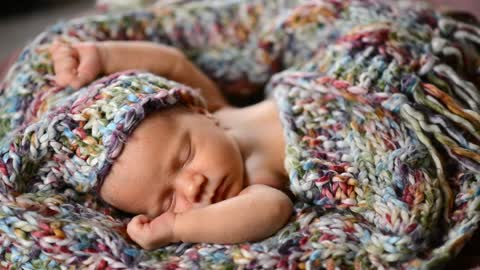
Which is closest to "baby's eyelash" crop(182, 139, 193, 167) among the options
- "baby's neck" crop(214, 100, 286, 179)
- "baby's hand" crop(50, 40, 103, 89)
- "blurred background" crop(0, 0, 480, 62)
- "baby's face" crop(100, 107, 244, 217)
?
"baby's face" crop(100, 107, 244, 217)

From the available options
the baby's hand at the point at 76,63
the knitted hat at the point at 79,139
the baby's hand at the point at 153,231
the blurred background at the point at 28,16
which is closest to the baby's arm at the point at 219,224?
the baby's hand at the point at 153,231

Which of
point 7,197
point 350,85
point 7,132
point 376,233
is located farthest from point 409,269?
point 7,132

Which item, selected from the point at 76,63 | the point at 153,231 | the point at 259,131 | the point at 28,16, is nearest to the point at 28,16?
the point at 28,16

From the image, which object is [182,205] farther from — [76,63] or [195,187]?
[76,63]

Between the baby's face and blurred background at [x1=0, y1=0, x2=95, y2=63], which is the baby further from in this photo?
blurred background at [x1=0, y1=0, x2=95, y2=63]

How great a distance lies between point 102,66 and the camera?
3.35 feet

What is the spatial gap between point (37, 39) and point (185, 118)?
1.21 feet

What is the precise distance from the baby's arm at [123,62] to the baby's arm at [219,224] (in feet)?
0.94

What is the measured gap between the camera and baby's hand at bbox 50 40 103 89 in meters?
0.99

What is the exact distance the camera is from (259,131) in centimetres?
103

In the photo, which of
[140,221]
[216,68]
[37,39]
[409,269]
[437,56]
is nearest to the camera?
[409,269]

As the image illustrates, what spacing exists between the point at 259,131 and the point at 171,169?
203mm

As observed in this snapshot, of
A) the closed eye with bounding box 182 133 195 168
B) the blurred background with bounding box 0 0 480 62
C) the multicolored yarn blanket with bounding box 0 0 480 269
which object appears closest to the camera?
the multicolored yarn blanket with bounding box 0 0 480 269

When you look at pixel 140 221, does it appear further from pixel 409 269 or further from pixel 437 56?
pixel 437 56
